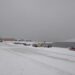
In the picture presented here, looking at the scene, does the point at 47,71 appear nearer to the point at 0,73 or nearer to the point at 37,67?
the point at 37,67

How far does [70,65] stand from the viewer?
91cm

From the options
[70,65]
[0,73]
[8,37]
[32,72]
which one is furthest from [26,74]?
[8,37]

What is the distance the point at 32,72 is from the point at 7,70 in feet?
0.56

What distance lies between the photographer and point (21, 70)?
89 cm

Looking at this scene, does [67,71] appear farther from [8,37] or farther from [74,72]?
[8,37]

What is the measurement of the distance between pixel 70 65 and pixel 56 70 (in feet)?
0.41

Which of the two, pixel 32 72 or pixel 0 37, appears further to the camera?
pixel 0 37

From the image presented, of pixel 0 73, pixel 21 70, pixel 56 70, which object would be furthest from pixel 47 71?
pixel 0 73

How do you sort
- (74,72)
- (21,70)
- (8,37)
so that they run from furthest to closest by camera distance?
(8,37), (21,70), (74,72)

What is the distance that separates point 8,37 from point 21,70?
542 centimetres

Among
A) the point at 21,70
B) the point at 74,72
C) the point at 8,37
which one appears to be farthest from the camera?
the point at 8,37

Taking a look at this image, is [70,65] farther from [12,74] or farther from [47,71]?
[12,74]

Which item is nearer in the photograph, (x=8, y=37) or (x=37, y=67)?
(x=37, y=67)

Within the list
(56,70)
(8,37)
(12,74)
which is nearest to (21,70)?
(12,74)
